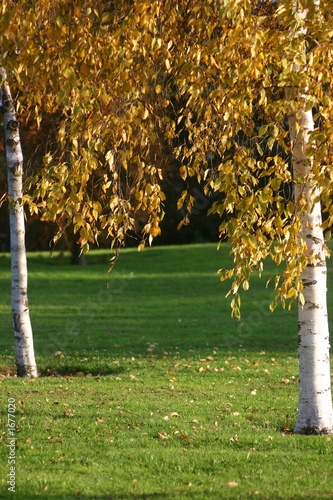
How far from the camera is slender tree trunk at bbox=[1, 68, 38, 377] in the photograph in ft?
33.9

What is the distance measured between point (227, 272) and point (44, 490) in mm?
2211

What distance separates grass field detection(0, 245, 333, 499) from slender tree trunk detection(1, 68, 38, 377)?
0.64m

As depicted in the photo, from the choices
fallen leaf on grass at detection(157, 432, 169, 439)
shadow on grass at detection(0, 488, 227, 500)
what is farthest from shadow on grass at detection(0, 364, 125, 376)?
shadow on grass at detection(0, 488, 227, 500)

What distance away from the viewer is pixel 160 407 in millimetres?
8828

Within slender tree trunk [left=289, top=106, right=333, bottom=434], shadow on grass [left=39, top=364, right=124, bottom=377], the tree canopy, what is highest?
the tree canopy

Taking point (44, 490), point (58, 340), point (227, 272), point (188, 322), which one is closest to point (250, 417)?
point (227, 272)

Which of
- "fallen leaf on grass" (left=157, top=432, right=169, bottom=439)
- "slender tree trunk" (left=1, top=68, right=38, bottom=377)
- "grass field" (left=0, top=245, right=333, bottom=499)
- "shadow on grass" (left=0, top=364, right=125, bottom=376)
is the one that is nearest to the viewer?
"grass field" (left=0, top=245, right=333, bottom=499)

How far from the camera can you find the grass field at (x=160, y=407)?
6.24 metres

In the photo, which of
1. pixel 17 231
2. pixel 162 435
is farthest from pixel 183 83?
pixel 17 231

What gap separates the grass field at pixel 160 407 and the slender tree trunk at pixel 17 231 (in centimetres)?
64

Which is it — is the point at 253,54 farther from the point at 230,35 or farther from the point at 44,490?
the point at 44,490

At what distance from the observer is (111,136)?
691cm

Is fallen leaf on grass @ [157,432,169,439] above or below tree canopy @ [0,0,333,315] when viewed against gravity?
below

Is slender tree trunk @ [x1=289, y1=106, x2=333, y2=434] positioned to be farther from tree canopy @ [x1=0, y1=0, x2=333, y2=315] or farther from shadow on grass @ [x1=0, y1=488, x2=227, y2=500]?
shadow on grass @ [x1=0, y1=488, x2=227, y2=500]
